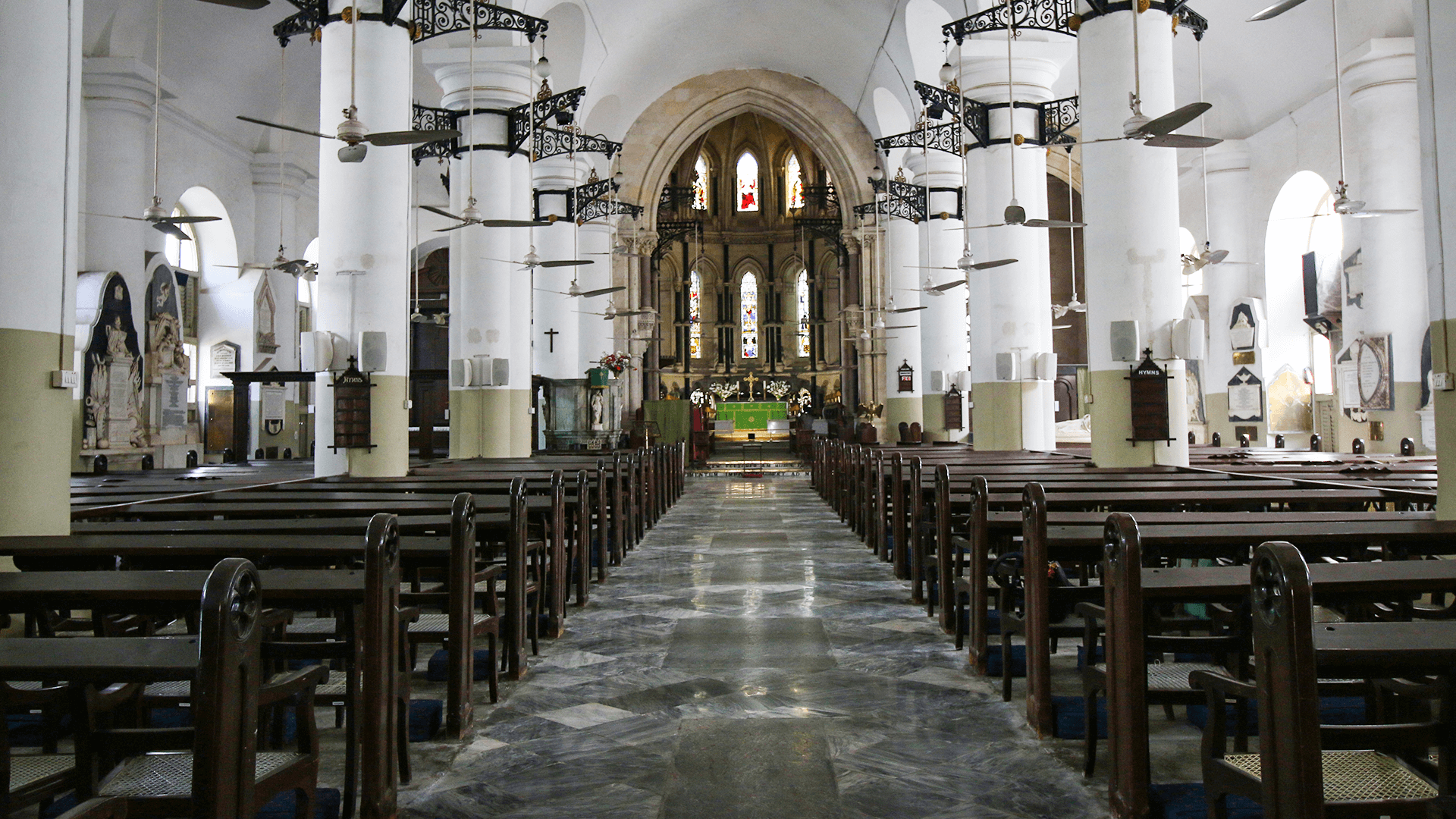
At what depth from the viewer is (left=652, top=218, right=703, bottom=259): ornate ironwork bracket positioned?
1135 inches

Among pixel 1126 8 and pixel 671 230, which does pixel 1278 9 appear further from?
pixel 671 230

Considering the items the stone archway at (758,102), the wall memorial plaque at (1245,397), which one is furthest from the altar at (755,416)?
the wall memorial plaque at (1245,397)

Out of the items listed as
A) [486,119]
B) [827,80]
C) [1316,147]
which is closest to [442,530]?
[486,119]

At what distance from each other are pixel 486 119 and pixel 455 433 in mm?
4551

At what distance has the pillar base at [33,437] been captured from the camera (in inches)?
169

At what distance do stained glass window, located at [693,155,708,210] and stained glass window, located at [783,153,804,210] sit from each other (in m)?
2.71

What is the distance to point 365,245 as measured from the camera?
368 inches

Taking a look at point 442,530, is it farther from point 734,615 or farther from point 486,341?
point 486,341

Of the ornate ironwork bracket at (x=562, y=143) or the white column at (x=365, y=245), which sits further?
the ornate ironwork bracket at (x=562, y=143)

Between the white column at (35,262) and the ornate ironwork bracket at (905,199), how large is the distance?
14968 millimetres

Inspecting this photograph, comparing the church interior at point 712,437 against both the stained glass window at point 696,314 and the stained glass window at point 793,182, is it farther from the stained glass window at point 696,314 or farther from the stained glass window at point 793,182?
the stained glass window at point 793,182

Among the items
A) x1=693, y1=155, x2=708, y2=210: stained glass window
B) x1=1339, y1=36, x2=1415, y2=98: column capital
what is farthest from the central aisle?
x1=693, y1=155, x2=708, y2=210: stained glass window

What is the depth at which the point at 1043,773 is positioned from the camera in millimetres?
3344

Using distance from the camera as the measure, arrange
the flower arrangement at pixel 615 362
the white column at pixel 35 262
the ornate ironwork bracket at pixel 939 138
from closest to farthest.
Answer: the white column at pixel 35 262 → the ornate ironwork bracket at pixel 939 138 → the flower arrangement at pixel 615 362
